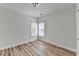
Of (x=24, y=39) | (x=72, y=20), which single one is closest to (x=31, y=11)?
(x=24, y=39)

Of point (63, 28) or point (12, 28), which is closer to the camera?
point (12, 28)

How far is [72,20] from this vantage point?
8.96 ft

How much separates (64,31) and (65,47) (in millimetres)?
596

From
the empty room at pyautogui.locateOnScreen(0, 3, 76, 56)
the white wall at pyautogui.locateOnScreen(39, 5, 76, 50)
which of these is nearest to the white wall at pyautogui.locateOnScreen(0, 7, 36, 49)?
the empty room at pyautogui.locateOnScreen(0, 3, 76, 56)

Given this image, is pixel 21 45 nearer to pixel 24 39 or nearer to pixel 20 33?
pixel 24 39

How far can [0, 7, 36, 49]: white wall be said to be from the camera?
272 centimetres

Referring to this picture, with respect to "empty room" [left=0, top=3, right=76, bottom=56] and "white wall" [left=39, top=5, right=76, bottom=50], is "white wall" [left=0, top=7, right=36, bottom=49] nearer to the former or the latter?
"empty room" [left=0, top=3, right=76, bottom=56]

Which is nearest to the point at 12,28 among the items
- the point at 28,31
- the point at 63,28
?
the point at 28,31

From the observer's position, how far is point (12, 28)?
2.97m

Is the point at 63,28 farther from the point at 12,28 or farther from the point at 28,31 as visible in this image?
the point at 12,28

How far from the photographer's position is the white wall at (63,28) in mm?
2716

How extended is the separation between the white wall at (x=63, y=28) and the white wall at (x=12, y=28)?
0.69 meters

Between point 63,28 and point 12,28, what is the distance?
1925mm

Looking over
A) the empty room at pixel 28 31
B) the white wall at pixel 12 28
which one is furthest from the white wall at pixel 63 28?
the white wall at pixel 12 28
